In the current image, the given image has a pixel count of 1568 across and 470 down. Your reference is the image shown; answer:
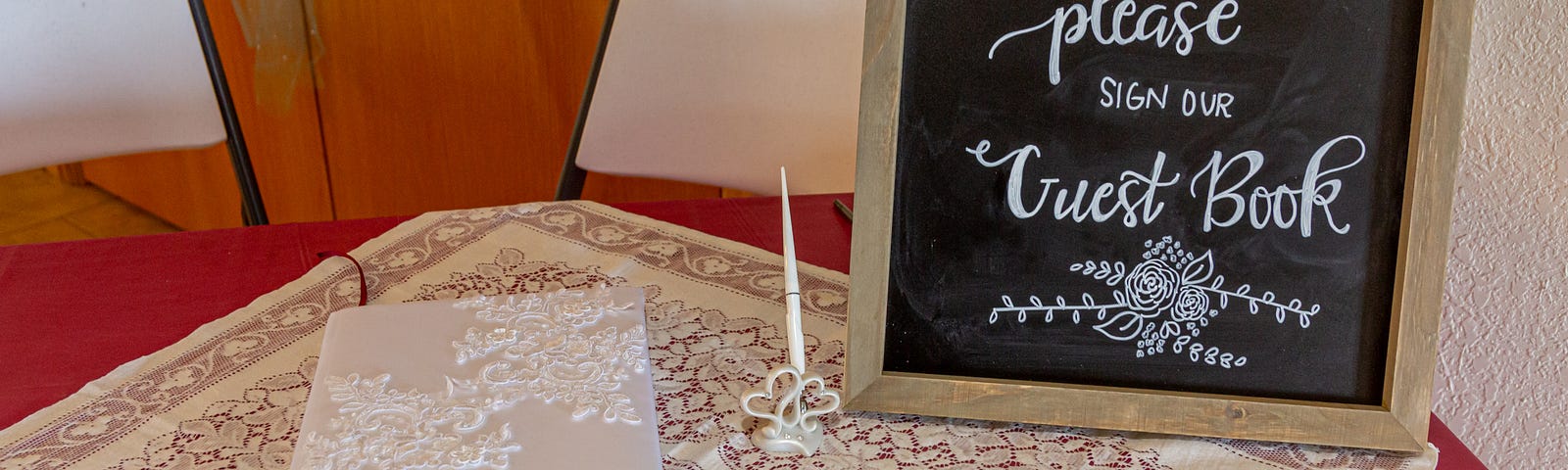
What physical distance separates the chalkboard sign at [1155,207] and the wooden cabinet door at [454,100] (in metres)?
1.56

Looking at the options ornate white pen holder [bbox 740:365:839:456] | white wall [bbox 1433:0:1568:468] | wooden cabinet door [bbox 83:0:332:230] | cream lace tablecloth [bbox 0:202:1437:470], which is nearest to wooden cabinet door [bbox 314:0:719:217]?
wooden cabinet door [bbox 83:0:332:230]

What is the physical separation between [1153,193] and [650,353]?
37 cm

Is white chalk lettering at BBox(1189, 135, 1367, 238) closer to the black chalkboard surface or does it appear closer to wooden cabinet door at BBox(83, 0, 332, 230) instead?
the black chalkboard surface

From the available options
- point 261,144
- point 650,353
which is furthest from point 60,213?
point 650,353

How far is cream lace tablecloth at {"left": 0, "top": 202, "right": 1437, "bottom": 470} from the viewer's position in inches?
28.0

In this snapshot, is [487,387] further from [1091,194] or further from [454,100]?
[454,100]

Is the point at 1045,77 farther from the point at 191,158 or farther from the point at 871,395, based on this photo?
the point at 191,158

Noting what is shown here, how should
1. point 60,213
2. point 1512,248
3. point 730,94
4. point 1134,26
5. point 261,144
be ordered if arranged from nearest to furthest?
point 1134,26 → point 1512,248 → point 730,94 → point 261,144 → point 60,213

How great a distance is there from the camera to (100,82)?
1478 mm

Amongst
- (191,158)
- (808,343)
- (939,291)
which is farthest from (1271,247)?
(191,158)

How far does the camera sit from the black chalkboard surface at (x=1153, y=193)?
66 cm

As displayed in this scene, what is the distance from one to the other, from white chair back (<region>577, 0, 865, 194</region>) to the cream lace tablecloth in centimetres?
39

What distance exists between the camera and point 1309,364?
70 cm

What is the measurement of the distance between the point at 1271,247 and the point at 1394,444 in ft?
0.46
